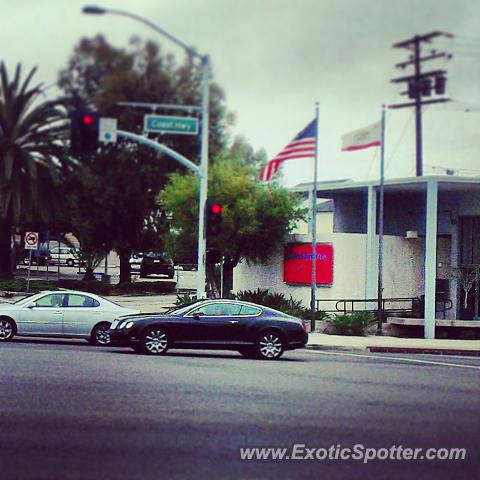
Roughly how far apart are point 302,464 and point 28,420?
374 cm

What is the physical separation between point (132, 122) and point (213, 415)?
27616 mm

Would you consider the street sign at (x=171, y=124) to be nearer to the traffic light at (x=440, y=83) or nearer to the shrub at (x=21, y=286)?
the shrub at (x=21, y=286)

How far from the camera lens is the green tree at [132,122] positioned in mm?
26219

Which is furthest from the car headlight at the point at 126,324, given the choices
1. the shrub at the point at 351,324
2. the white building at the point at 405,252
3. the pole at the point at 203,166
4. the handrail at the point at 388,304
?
the white building at the point at 405,252

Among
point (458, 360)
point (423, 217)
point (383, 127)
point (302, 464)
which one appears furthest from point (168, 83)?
point (302, 464)

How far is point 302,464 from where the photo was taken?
28.2 ft

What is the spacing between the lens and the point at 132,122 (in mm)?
37719

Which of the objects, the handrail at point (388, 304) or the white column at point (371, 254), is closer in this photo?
the handrail at point (388, 304)

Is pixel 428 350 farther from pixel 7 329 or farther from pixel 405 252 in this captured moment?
pixel 7 329

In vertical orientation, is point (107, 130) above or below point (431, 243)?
above

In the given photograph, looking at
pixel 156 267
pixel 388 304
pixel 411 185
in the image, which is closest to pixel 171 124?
pixel 411 185

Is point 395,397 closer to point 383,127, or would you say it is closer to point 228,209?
point 383,127

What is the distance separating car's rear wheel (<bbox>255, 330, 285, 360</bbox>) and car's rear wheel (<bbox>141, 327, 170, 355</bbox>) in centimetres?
207

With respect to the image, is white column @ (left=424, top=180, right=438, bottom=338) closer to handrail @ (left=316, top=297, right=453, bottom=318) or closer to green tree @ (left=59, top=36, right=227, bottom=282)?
handrail @ (left=316, top=297, right=453, bottom=318)
